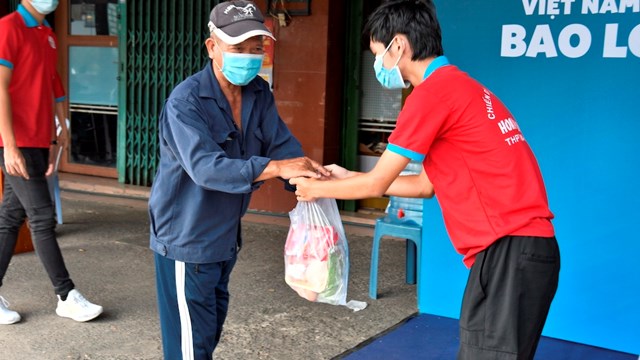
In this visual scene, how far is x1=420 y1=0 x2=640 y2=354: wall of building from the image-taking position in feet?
12.5

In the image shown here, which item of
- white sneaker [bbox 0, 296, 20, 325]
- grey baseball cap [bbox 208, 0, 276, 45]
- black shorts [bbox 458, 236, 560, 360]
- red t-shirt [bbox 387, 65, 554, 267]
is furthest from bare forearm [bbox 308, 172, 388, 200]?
white sneaker [bbox 0, 296, 20, 325]

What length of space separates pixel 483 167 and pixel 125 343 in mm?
2476

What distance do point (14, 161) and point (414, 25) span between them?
8.34 feet

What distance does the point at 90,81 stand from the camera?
27.3 feet

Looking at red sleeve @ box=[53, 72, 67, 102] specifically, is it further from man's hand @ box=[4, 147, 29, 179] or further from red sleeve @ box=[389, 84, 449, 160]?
red sleeve @ box=[389, 84, 449, 160]

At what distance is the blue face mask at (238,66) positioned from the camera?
103 inches

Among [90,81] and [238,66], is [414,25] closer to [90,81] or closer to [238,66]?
[238,66]

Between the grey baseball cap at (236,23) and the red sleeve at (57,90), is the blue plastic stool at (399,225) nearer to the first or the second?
the red sleeve at (57,90)

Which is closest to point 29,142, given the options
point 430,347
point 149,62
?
point 430,347

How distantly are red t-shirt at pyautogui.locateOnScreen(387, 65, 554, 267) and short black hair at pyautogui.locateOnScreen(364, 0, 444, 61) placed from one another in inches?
5.0

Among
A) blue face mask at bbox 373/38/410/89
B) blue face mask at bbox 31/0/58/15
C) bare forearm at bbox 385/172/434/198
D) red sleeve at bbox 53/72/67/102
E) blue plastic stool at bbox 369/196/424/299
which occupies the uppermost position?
blue face mask at bbox 31/0/58/15

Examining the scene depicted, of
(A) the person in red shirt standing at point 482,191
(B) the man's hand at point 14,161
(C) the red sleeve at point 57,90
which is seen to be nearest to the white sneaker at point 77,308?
(B) the man's hand at point 14,161

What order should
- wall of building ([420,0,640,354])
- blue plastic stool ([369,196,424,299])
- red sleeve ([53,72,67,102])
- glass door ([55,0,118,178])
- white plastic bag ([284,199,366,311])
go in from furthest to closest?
glass door ([55,0,118,178]), blue plastic stool ([369,196,424,299]), red sleeve ([53,72,67,102]), wall of building ([420,0,640,354]), white plastic bag ([284,199,366,311])

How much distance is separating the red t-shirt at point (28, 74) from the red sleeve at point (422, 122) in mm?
2640
